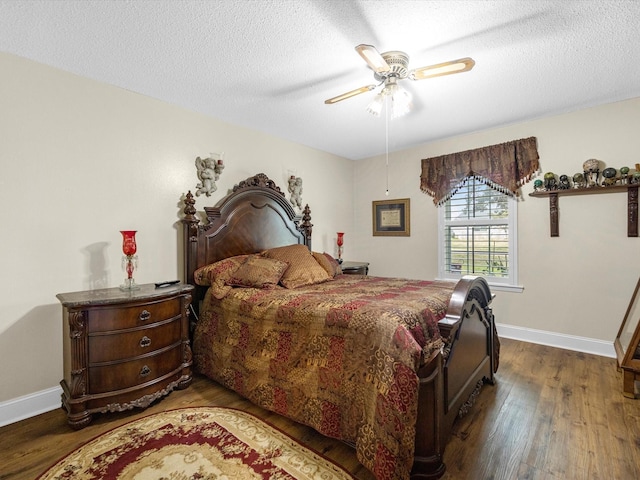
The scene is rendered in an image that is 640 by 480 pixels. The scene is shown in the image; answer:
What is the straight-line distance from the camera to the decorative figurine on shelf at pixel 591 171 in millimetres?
3033

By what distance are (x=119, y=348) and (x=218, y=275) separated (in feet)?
2.85

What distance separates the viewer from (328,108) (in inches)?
120

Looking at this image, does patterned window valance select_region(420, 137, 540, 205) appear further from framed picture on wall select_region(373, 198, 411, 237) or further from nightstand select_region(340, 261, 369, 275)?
nightstand select_region(340, 261, 369, 275)

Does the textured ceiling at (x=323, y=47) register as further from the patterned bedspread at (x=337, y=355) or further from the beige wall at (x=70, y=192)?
the patterned bedspread at (x=337, y=355)

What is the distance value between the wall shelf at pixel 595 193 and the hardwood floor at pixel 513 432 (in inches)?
53.6

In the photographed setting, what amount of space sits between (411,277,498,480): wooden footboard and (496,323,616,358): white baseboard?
1369mm

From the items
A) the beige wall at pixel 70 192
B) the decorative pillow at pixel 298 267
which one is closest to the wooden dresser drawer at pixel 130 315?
the beige wall at pixel 70 192

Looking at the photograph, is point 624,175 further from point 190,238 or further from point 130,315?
point 130,315

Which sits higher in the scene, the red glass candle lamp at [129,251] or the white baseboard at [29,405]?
the red glass candle lamp at [129,251]

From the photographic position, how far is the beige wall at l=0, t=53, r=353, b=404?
81.1 inches

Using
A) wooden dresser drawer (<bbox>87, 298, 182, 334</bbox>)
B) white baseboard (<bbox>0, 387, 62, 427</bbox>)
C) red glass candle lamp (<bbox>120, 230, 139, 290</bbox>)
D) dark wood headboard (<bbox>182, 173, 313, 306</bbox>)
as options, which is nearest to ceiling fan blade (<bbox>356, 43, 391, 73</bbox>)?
dark wood headboard (<bbox>182, 173, 313, 306</bbox>)

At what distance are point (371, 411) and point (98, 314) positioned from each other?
1765 mm

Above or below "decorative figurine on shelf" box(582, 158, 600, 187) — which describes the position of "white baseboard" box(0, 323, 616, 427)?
below

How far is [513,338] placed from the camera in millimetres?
3572
